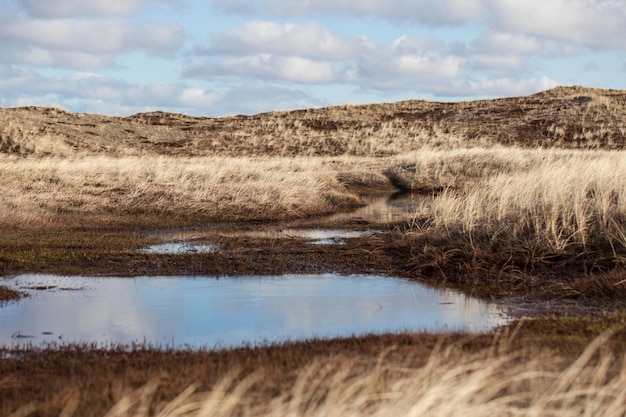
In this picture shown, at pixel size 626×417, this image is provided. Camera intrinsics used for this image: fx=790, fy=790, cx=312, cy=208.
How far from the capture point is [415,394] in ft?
19.5

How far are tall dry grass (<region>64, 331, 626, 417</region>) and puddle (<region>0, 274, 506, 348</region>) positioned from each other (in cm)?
245

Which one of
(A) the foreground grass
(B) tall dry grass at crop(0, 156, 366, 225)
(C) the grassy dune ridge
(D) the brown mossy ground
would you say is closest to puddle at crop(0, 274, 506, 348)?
(D) the brown mossy ground

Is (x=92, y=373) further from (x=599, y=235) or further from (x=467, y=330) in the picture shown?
(x=599, y=235)

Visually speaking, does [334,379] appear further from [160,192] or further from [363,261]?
[160,192]

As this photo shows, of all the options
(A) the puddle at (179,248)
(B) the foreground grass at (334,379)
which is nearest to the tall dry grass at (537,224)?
(A) the puddle at (179,248)

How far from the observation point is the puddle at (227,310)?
972 cm

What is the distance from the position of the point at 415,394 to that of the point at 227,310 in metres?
5.68

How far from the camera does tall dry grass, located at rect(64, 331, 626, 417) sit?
5.66 meters

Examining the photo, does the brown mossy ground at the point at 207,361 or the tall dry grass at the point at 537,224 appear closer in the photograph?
the brown mossy ground at the point at 207,361

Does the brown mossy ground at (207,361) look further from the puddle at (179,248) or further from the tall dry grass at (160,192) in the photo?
the tall dry grass at (160,192)

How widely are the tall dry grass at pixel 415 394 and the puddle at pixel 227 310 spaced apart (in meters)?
2.45

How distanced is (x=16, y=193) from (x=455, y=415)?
20.2 m

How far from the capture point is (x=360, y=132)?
181 feet

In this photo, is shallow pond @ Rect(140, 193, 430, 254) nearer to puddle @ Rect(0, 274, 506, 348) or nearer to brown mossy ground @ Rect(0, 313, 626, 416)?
puddle @ Rect(0, 274, 506, 348)
